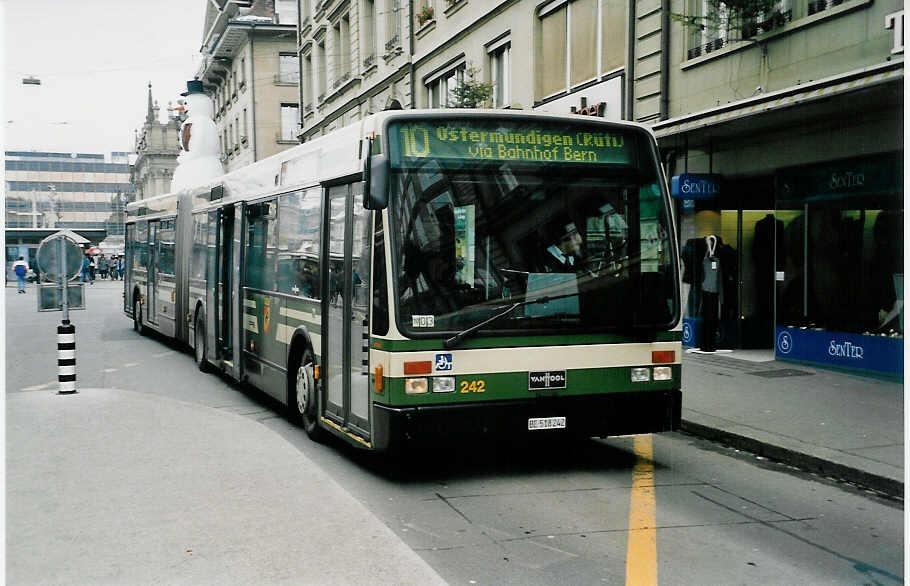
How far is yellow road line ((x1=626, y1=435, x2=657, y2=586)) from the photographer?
5020mm

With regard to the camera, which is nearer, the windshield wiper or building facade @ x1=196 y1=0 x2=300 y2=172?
the windshield wiper

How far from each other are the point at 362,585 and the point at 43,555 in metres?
1.79

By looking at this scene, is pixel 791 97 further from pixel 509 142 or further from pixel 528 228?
pixel 528 228

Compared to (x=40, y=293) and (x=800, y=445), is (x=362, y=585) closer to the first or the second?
(x=800, y=445)

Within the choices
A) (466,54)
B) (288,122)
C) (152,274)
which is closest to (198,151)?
(288,122)

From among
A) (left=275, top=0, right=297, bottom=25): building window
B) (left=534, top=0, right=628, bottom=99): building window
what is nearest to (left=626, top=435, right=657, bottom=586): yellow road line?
(left=534, top=0, right=628, bottom=99): building window

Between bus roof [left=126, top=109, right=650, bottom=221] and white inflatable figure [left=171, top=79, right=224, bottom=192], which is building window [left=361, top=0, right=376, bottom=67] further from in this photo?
bus roof [left=126, top=109, right=650, bottom=221]

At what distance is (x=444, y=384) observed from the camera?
22.2 feet

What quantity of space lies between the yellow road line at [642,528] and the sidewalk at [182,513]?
1.16 meters

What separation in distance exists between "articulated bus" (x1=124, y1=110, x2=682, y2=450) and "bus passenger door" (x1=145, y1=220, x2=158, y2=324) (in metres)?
11.1

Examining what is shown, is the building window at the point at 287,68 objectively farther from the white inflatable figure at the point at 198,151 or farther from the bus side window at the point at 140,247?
the bus side window at the point at 140,247

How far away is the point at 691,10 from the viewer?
1461cm

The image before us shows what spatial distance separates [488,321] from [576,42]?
12.5 metres

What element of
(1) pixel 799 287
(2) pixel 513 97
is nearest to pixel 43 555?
(1) pixel 799 287
